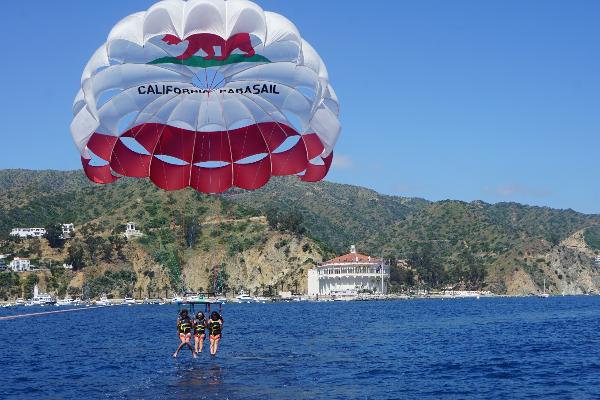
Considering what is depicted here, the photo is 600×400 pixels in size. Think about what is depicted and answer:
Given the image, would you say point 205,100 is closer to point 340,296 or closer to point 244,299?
point 244,299

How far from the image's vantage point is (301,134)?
116 ft

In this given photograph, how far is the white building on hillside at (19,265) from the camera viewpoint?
192m

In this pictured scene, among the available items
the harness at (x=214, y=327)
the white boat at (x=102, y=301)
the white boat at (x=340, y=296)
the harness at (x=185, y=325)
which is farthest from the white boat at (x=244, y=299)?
the harness at (x=185, y=325)

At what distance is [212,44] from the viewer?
32875mm

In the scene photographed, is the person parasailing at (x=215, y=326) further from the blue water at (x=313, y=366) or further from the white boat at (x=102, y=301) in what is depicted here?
the white boat at (x=102, y=301)

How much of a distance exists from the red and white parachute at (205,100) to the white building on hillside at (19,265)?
164850mm

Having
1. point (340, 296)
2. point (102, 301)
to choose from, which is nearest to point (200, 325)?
point (102, 301)

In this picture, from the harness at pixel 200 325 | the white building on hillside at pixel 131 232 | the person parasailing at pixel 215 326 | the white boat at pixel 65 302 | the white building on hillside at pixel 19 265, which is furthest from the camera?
the white building on hillside at pixel 131 232

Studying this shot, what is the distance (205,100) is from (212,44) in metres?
3.44

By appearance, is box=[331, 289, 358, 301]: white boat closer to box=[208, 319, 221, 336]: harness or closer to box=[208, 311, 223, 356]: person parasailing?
box=[208, 311, 223, 356]: person parasailing

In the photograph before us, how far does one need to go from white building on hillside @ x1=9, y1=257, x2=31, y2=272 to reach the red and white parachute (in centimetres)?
16485

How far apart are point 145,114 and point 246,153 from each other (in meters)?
4.52

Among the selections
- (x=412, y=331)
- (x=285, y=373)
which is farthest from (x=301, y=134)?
(x=412, y=331)

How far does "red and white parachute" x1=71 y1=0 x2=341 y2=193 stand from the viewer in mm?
31219
